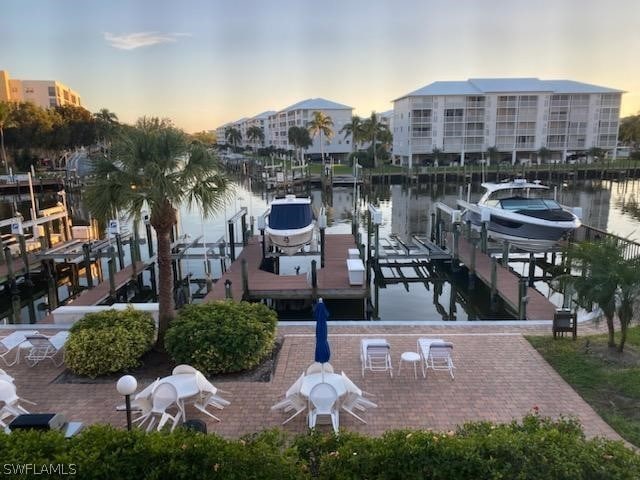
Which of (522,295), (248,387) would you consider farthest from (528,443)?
(522,295)

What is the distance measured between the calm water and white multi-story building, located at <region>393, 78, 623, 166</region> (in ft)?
40.7

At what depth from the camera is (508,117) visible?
240 feet

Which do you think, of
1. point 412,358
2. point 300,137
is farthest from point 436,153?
point 412,358

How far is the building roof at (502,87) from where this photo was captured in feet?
236

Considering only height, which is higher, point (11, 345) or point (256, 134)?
point (256, 134)

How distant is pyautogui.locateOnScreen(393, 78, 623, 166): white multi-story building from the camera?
72125 mm

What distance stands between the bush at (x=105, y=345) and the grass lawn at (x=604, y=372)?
342 inches

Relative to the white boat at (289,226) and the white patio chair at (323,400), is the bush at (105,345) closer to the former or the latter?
the white patio chair at (323,400)

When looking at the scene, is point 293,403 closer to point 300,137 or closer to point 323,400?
point 323,400

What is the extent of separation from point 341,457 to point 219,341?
5.02 meters

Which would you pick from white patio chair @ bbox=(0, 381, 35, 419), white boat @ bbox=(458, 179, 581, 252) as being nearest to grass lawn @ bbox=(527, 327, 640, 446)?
white patio chair @ bbox=(0, 381, 35, 419)

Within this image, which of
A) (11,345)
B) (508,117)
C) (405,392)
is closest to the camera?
(405,392)

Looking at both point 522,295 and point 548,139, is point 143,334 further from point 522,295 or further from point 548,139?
point 548,139

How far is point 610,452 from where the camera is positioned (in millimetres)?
4754
